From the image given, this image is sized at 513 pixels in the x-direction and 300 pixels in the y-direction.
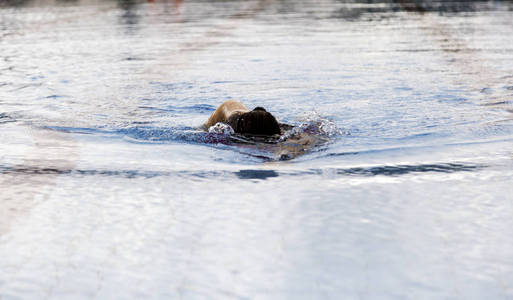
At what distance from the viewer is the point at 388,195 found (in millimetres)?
2109

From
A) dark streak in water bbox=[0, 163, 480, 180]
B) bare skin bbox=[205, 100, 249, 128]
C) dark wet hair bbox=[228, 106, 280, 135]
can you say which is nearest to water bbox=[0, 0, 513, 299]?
dark streak in water bbox=[0, 163, 480, 180]

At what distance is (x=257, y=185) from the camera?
225 cm

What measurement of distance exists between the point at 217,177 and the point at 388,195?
2.13 ft

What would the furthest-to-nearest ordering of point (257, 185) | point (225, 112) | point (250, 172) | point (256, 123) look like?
point (225, 112) < point (256, 123) < point (250, 172) < point (257, 185)

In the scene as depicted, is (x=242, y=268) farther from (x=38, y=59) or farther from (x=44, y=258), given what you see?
(x=38, y=59)

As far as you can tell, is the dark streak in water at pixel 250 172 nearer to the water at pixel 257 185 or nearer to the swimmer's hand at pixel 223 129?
the water at pixel 257 185

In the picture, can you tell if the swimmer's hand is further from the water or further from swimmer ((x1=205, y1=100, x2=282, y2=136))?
the water

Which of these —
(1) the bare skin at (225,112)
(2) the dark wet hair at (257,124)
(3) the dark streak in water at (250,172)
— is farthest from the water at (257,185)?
(2) the dark wet hair at (257,124)

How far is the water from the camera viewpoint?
1.51 metres

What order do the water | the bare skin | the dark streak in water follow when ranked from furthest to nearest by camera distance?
the bare skin < the dark streak in water < the water

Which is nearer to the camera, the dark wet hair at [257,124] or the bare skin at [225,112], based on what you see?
the dark wet hair at [257,124]

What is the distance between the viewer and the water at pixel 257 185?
1.51 metres

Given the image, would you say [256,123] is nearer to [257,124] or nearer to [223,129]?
[257,124]

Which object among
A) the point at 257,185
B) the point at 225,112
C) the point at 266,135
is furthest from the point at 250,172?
the point at 225,112
